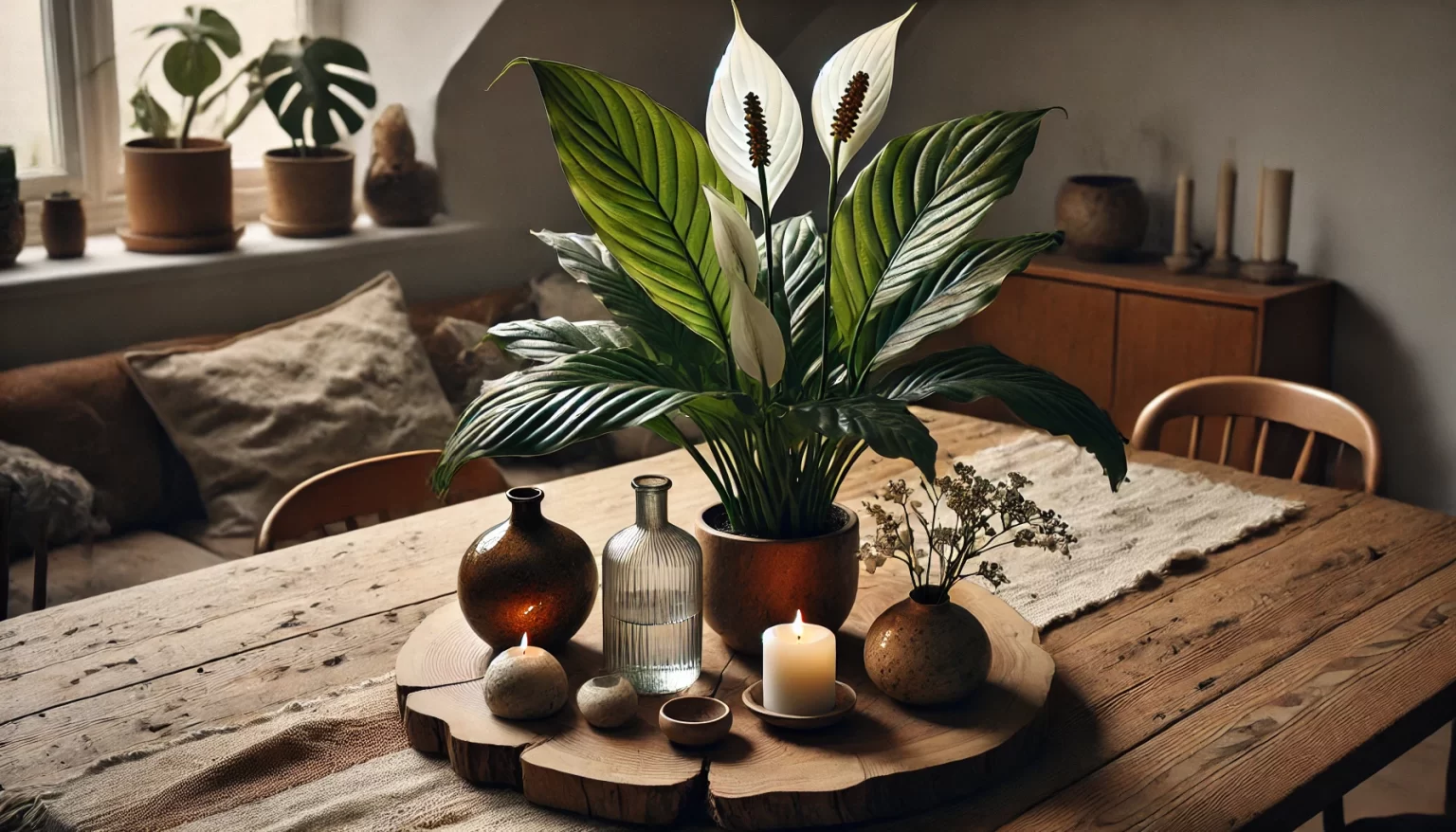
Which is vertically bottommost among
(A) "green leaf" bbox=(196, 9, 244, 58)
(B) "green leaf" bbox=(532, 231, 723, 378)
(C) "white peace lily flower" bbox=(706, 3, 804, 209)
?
(B) "green leaf" bbox=(532, 231, 723, 378)

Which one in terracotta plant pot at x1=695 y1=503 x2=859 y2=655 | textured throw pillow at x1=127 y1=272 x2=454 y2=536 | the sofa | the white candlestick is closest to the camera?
terracotta plant pot at x1=695 y1=503 x2=859 y2=655

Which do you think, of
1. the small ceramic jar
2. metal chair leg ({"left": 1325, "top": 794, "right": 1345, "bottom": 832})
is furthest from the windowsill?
metal chair leg ({"left": 1325, "top": 794, "right": 1345, "bottom": 832})

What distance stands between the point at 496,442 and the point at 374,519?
204 cm

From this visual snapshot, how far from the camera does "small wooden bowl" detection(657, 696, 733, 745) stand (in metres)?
1.14

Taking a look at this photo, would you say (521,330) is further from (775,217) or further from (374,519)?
(775,217)

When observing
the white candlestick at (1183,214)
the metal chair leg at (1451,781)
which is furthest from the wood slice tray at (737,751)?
the white candlestick at (1183,214)

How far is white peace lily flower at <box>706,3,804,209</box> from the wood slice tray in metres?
0.48

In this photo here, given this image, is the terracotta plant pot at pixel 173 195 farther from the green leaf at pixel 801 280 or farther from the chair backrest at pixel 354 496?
the green leaf at pixel 801 280

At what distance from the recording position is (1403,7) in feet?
10.3

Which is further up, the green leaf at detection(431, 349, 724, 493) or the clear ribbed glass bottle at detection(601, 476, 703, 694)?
the green leaf at detection(431, 349, 724, 493)

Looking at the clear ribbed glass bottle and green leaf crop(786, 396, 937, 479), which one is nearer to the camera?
green leaf crop(786, 396, 937, 479)

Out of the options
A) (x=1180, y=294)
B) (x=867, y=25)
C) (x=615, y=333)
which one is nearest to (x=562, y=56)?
(x=867, y=25)

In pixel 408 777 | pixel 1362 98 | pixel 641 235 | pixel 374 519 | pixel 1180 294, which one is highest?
pixel 1362 98

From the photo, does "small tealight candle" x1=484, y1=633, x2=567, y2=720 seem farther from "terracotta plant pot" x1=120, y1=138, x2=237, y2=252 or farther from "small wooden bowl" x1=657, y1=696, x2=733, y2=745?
"terracotta plant pot" x1=120, y1=138, x2=237, y2=252
